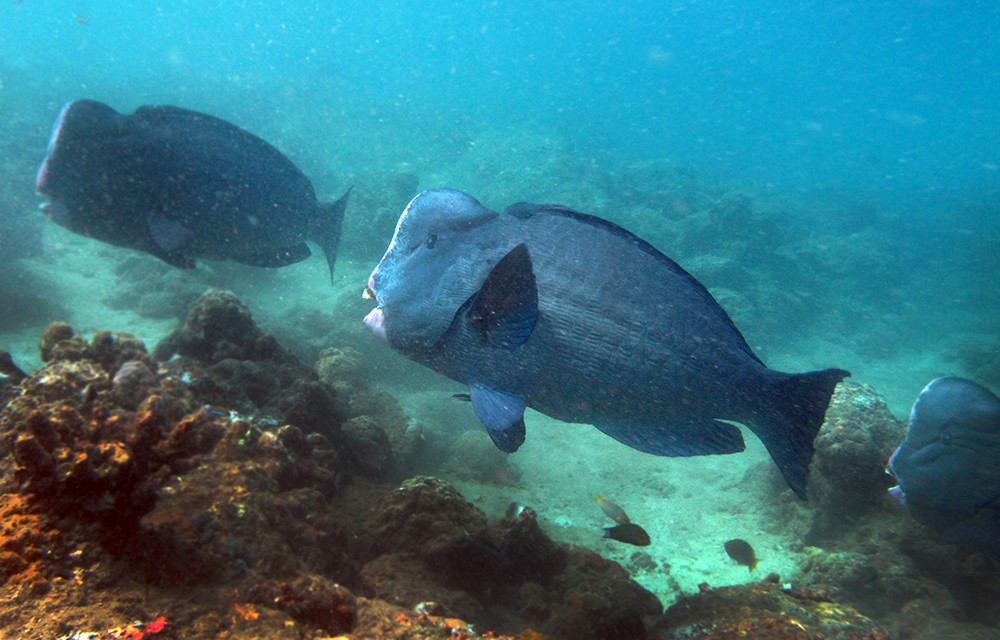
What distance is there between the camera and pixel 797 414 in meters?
1.78

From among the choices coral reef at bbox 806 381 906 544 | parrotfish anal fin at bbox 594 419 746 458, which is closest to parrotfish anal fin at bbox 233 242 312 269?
parrotfish anal fin at bbox 594 419 746 458

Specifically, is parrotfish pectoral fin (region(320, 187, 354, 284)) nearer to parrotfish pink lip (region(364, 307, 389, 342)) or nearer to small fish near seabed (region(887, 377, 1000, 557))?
parrotfish pink lip (region(364, 307, 389, 342))

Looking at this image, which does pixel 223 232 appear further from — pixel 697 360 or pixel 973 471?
pixel 973 471

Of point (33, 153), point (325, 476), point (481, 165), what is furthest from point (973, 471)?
point (33, 153)

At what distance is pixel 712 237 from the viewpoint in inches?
792

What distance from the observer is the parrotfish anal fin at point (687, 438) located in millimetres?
1879

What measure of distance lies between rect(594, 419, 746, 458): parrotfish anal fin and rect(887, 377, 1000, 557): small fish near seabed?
3.84 metres

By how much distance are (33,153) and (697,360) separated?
2475 cm

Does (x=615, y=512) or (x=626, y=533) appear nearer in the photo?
(x=626, y=533)

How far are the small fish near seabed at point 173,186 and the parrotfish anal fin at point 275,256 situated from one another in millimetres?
14

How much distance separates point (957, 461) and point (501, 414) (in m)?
4.68

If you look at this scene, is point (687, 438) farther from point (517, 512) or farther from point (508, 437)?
point (517, 512)

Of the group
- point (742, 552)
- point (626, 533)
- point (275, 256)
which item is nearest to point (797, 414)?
point (626, 533)

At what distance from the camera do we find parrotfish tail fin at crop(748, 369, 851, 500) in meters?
1.77
